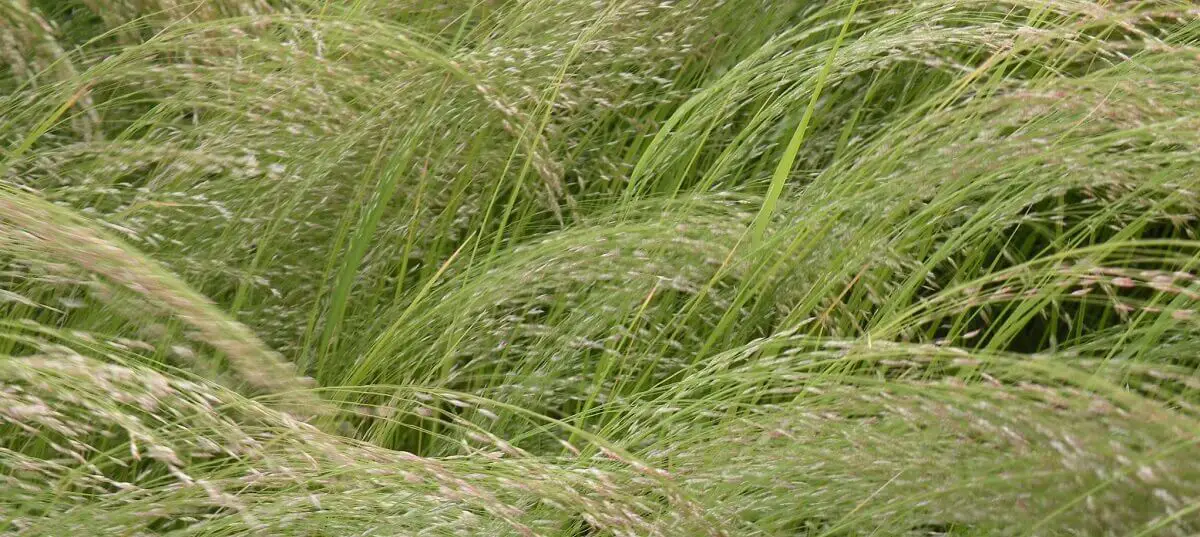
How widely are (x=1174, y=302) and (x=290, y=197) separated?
1305 mm

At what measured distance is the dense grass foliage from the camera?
129 cm

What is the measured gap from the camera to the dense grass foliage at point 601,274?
129 centimetres

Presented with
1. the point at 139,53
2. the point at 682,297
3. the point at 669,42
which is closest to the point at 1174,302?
the point at 682,297

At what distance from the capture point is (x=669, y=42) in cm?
214

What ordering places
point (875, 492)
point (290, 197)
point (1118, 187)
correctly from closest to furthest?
point (875, 492) → point (1118, 187) → point (290, 197)

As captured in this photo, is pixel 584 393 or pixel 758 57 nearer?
pixel 584 393

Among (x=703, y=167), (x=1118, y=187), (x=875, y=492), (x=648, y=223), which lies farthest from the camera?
(x=703, y=167)

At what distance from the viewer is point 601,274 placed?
66.2 inches

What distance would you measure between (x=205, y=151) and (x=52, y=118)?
0.87ft

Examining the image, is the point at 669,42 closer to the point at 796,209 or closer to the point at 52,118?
the point at 796,209

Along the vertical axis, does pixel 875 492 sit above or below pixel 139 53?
below

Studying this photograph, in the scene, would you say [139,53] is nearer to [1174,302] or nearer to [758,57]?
[758,57]

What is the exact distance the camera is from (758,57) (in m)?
1.94

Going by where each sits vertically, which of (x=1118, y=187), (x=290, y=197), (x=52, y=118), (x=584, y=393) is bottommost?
(x=584, y=393)
